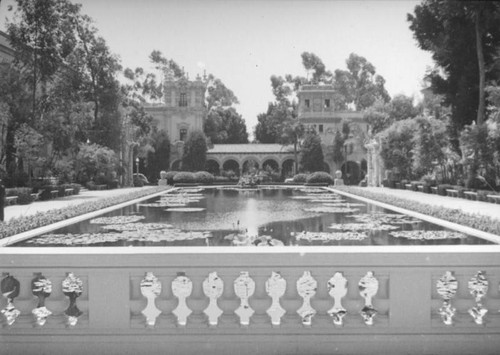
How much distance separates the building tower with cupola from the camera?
5078 centimetres

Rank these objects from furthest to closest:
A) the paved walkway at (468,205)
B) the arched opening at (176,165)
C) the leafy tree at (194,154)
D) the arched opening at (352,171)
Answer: the arched opening at (352,171) → the arched opening at (176,165) → the leafy tree at (194,154) → the paved walkway at (468,205)

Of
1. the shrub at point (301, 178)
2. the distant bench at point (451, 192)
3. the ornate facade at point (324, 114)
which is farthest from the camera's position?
the ornate facade at point (324, 114)

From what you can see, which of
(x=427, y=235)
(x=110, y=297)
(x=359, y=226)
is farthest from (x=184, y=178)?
(x=110, y=297)

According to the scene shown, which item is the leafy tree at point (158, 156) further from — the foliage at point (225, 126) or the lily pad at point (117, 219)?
the lily pad at point (117, 219)

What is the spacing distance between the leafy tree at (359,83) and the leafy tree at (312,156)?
7223mm

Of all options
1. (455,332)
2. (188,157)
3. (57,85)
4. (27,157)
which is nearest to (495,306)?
(455,332)

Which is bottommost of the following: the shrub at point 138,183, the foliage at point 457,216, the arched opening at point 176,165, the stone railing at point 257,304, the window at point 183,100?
the shrub at point 138,183

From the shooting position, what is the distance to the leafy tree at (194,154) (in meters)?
46.6

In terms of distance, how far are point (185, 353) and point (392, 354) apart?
1211mm

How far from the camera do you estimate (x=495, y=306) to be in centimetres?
302

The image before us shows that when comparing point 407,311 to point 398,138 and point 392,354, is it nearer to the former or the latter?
point 392,354

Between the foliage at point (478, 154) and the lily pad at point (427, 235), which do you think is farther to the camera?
the foliage at point (478, 154)

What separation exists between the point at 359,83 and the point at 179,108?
18.2 meters

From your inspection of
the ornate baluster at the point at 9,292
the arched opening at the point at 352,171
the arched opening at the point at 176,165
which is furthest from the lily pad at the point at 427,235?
the arched opening at the point at 176,165
